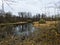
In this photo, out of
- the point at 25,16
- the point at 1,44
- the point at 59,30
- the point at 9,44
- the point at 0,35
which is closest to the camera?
the point at 9,44

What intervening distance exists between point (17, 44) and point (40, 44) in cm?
131

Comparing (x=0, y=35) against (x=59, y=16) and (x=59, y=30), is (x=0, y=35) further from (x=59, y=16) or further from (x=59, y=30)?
(x=59, y=16)

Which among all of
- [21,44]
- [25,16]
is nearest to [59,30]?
[21,44]

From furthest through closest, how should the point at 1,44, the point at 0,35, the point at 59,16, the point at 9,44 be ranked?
the point at 59,16 → the point at 0,35 → the point at 1,44 → the point at 9,44

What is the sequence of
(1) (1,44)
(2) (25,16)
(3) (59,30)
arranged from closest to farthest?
(1) (1,44)
(3) (59,30)
(2) (25,16)

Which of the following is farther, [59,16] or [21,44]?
[59,16]

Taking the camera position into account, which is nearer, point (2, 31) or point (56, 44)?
point (56, 44)

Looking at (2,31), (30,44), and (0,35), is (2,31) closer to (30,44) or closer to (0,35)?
(0,35)

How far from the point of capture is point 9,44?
6.95 m

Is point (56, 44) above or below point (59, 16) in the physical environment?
below

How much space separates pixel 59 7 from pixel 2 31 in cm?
381

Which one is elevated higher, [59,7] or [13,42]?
[59,7]

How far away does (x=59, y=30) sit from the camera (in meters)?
11.4

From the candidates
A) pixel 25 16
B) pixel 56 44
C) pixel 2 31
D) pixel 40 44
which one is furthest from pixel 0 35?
pixel 25 16
